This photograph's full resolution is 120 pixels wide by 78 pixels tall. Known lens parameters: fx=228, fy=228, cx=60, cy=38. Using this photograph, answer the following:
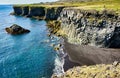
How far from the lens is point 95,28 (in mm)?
64812

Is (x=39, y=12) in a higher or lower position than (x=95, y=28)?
lower

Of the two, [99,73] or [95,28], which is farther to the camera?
[95,28]

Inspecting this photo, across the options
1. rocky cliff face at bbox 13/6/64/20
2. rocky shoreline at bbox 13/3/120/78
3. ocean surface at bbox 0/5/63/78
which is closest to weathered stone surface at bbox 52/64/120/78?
ocean surface at bbox 0/5/63/78

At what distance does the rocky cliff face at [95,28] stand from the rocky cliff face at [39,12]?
54751mm

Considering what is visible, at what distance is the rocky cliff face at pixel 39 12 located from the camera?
431ft

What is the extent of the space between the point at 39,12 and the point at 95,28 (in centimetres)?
9377

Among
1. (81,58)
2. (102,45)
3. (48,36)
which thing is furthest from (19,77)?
(48,36)

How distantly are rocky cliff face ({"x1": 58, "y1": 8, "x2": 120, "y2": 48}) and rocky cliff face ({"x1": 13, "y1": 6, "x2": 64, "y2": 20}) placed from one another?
180 ft

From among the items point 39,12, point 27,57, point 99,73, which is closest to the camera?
point 99,73

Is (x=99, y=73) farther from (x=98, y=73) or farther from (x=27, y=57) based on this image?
(x=27, y=57)

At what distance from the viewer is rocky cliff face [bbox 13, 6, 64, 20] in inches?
5167

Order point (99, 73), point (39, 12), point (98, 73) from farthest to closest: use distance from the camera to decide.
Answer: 1. point (39, 12)
2. point (98, 73)
3. point (99, 73)

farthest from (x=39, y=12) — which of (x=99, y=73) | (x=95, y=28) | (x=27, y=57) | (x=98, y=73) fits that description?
(x=99, y=73)

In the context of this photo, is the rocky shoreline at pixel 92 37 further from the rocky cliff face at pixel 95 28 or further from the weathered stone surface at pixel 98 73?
the weathered stone surface at pixel 98 73
